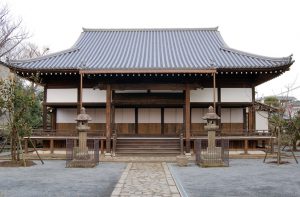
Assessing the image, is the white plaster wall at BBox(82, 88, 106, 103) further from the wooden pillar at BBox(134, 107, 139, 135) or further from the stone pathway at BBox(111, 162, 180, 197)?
the stone pathway at BBox(111, 162, 180, 197)

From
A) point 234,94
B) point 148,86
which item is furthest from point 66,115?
point 234,94

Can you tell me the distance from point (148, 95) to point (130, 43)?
6.88 metres

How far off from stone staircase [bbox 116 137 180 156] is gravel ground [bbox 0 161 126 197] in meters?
4.78

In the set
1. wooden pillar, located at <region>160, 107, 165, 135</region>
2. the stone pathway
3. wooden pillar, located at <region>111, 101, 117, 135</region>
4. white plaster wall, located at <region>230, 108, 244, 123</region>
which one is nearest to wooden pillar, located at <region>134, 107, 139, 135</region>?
wooden pillar, located at <region>111, 101, 117, 135</region>

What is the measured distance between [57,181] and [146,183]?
282cm

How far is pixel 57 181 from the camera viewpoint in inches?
464

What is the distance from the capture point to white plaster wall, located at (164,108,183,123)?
23.0 m

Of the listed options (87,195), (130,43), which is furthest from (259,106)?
(87,195)

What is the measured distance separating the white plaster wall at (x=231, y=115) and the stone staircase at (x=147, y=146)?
364 cm

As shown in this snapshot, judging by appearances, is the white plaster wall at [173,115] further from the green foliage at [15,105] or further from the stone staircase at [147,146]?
the green foliage at [15,105]

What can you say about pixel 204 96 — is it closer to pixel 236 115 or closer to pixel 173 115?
pixel 173 115

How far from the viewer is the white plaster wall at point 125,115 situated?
2306cm

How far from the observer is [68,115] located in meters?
23.4

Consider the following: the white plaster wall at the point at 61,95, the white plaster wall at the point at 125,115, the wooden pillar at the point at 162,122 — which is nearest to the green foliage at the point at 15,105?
the white plaster wall at the point at 61,95
